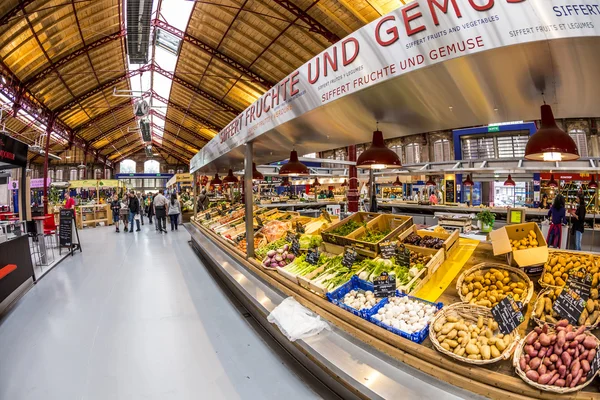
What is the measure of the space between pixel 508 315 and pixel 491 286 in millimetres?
615

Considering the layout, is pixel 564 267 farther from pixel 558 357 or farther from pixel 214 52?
pixel 214 52

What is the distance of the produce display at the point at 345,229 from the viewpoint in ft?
12.4

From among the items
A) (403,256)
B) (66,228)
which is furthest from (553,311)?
(66,228)

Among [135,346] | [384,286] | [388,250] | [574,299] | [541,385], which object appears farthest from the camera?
[135,346]

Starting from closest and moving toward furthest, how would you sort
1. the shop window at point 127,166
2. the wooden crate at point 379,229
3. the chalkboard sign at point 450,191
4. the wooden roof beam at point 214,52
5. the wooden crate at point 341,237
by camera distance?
the wooden crate at point 379,229, the wooden crate at point 341,237, the wooden roof beam at point 214,52, the chalkboard sign at point 450,191, the shop window at point 127,166

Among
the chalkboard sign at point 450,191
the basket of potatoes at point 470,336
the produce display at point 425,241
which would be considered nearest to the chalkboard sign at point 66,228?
the produce display at point 425,241

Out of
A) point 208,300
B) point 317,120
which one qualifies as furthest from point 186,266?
point 317,120

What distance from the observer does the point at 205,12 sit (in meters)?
11.4

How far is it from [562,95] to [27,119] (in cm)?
2511

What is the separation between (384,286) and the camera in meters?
2.40

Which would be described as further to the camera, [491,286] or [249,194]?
[249,194]

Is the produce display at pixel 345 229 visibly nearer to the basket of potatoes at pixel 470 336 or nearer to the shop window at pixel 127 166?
the basket of potatoes at pixel 470 336

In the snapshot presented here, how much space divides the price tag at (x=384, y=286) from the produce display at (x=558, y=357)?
35.3 inches

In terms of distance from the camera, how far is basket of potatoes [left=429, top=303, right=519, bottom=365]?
1632 millimetres
